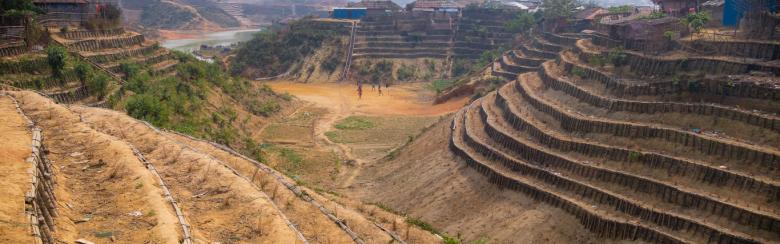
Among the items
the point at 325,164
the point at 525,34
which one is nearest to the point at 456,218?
the point at 325,164

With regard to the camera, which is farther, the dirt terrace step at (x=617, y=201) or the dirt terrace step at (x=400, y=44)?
the dirt terrace step at (x=400, y=44)

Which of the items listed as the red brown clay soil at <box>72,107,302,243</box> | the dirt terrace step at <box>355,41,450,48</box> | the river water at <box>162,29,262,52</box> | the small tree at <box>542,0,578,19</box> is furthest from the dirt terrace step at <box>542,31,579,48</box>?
the river water at <box>162,29,262,52</box>

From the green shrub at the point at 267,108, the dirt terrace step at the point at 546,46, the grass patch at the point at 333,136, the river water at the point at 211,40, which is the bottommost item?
the grass patch at the point at 333,136

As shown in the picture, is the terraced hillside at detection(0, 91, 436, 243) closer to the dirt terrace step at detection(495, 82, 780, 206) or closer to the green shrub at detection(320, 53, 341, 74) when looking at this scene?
the dirt terrace step at detection(495, 82, 780, 206)

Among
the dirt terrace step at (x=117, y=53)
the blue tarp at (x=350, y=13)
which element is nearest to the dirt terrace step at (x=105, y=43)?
the dirt terrace step at (x=117, y=53)

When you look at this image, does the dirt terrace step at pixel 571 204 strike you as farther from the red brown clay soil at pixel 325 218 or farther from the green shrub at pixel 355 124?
the green shrub at pixel 355 124
